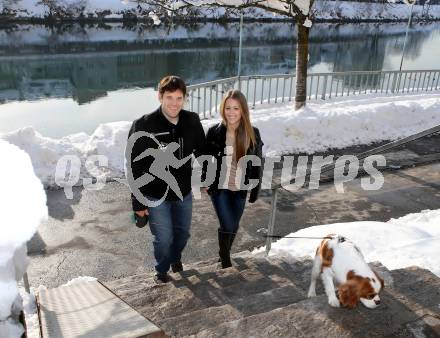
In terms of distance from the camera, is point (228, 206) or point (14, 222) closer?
point (14, 222)

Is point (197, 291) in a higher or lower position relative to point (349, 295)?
lower

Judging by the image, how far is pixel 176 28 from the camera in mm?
Result: 35531

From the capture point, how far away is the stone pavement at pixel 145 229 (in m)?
5.32

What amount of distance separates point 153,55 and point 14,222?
84.4ft

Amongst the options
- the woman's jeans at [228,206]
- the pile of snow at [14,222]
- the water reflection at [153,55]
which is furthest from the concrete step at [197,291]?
the water reflection at [153,55]

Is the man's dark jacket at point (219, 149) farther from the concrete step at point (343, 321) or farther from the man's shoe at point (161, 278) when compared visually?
the concrete step at point (343, 321)

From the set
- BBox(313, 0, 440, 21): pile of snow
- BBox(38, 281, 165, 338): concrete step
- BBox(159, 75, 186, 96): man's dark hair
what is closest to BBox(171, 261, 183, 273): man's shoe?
BBox(38, 281, 165, 338): concrete step

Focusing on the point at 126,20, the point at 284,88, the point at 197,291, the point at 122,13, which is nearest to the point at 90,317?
the point at 197,291

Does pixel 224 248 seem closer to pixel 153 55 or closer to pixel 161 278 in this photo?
pixel 161 278

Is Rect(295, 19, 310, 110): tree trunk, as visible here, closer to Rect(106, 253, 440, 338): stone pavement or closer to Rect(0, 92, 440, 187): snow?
Rect(0, 92, 440, 187): snow

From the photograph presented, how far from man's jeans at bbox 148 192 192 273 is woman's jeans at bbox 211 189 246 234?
28cm

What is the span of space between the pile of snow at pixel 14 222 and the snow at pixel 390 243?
3.69m

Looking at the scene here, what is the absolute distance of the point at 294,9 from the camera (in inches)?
404

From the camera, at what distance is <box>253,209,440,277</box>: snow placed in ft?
14.7
